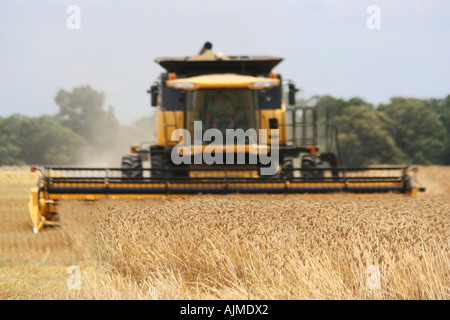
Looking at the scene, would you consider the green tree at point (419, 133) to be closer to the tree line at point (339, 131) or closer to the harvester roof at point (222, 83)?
the tree line at point (339, 131)

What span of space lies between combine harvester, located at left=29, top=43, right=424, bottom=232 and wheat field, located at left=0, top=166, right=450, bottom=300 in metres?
1.29

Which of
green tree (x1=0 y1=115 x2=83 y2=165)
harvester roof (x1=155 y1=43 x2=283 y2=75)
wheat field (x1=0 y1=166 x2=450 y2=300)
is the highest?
harvester roof (x1=155 y1=43 x2=283 y2=75)

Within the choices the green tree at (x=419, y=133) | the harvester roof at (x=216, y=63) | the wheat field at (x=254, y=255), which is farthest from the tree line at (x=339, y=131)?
the wheat field at (x=254, y=255)

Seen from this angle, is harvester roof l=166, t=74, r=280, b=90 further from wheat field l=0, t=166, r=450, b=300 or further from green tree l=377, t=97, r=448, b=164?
green tree l=377, t=97, r=448, b=164

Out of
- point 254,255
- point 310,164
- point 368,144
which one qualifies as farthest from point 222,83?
point 368,144

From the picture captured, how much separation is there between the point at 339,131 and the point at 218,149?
1505 inches

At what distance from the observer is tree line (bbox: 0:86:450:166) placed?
44.6 metres

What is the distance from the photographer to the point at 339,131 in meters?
47.0

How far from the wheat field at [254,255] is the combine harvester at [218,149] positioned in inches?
50.8

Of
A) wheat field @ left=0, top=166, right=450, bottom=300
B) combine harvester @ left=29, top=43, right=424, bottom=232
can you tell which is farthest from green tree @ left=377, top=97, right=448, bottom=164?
wheat field @ left=0, top=166, right=450, bottom=300

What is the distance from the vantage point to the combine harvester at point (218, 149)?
882cm
